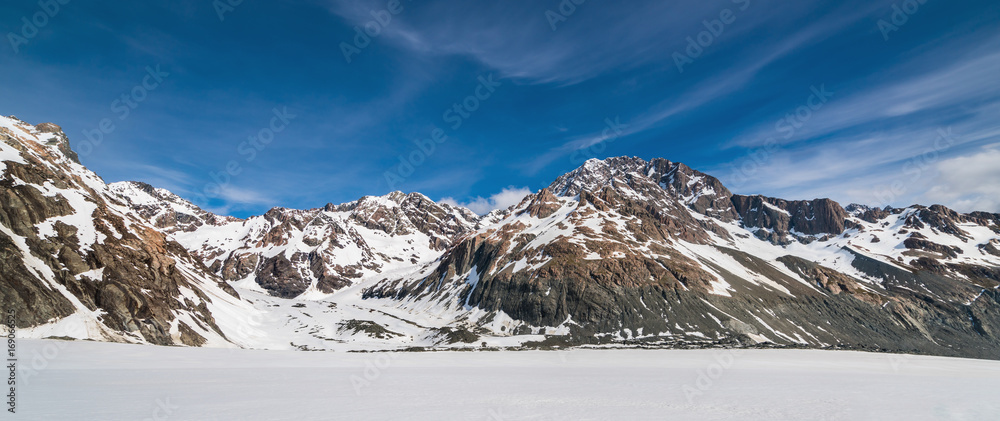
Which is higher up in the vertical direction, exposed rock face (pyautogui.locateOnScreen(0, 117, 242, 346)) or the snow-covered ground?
exposed rock face (pyautogui.locateOnScreen(0, 117, 242, 346))

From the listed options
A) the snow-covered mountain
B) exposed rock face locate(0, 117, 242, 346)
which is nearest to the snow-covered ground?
exposed rock face locate(0, 117, 242, 346)

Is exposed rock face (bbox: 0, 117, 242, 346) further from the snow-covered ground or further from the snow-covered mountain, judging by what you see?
the snow-covered ground

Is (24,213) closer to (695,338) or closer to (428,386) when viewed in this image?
(428,386)

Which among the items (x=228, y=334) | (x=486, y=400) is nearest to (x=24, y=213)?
(x=228, y=334)

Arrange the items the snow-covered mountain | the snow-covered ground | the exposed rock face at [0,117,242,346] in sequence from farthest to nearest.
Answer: the snow-covered mountain
the exposed rock face at [0,117,242,346]
the snow-covered ground

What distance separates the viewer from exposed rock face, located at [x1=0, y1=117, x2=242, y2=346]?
199 feet

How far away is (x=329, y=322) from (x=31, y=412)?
139014 millimetres

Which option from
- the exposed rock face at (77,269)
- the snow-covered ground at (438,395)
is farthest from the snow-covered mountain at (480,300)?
the snow-covered ground at (438,395)

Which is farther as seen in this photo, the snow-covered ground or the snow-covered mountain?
the snow-covered mountain

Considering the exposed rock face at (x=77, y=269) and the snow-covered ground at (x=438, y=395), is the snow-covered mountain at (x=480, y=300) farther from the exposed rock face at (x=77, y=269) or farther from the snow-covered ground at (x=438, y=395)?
the snow-covered ground at (x=438, y=395)

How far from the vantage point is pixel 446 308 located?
Result: 189750mm

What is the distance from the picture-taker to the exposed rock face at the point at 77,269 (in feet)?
199

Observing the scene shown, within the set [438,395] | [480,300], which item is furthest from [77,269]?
[480,300]

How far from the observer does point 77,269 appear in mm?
70750
